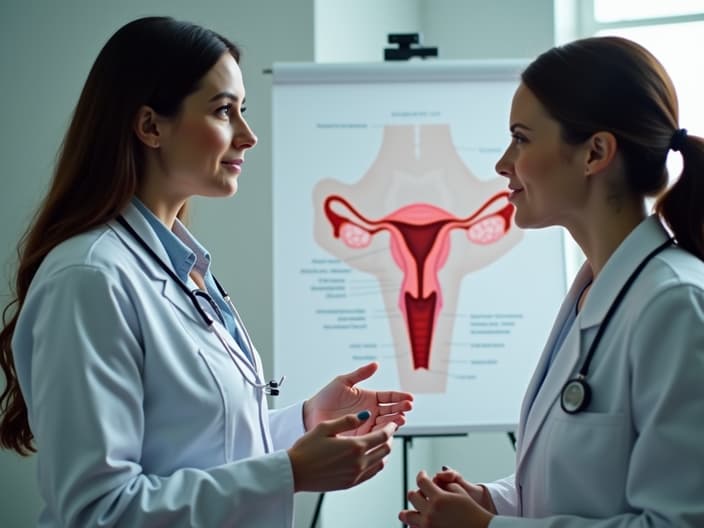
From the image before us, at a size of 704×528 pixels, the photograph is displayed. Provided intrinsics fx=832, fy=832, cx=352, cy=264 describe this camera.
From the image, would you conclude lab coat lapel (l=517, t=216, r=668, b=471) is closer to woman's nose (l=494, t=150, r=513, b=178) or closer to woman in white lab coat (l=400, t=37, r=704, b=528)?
woman in white lab coat (l=400, t=37, r=704, b=528)

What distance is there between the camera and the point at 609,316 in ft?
4.65

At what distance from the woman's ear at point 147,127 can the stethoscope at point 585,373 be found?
860mm

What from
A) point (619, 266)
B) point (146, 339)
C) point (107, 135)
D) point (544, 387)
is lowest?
point (544, 387)

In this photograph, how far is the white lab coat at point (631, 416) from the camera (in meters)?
1.22

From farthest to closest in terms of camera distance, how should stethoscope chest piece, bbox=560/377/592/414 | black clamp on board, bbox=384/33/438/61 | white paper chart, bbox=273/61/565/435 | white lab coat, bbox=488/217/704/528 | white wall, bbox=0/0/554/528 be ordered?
white wall, bbox=0/0/554/528 → black clamp on board, bbox=384/33/438/61 → white paper chart, bbox=273/61/565/435 → stethoscope chest piece, bbox=560/377/592/414 → white lab coat, bbox=488/217/704/528

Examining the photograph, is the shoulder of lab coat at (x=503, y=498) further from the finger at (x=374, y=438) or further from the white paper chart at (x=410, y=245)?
the white paper chart at (x=410, y=245)

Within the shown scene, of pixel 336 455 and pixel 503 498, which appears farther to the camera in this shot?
pixel 503 498

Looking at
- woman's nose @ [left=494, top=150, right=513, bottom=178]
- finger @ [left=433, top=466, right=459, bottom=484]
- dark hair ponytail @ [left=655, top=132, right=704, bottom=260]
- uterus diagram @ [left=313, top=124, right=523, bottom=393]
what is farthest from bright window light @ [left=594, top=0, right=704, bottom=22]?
finger @ [left=433, top=466, right=459, bottom=484]

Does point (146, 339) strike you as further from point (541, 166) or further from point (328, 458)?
point (541, 166)

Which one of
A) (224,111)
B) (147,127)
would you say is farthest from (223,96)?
(147,127)

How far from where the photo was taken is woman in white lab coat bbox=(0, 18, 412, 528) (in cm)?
129

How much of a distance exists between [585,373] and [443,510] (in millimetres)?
347

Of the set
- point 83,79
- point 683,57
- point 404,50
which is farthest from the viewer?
point 683,57

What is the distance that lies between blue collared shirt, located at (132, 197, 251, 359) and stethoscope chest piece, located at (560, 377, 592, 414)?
0.63 m
